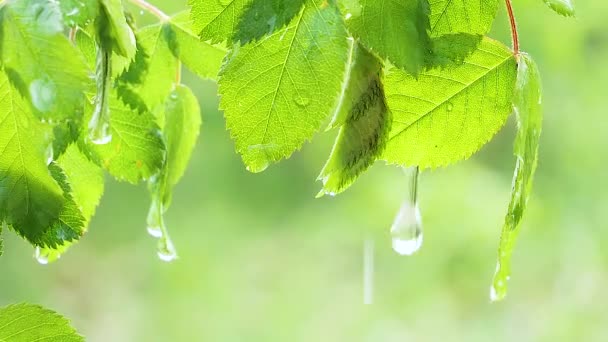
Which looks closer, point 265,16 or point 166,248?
point 265,16

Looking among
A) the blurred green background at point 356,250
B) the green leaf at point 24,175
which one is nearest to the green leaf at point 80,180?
the green leaf at point 24,175

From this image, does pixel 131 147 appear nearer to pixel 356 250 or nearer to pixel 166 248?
pixel 166 248

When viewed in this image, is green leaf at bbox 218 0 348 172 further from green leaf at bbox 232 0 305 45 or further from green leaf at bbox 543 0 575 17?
green leaf at bbox 543 0 575 17

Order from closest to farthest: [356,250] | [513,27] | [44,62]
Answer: [44,62]
[513,27]
[356,250]

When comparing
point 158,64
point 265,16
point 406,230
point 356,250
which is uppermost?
point 265,16

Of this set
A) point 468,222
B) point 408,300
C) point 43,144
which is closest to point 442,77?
point 43,144

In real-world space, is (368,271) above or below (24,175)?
below

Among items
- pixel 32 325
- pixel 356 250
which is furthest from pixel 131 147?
pixel 356 250
